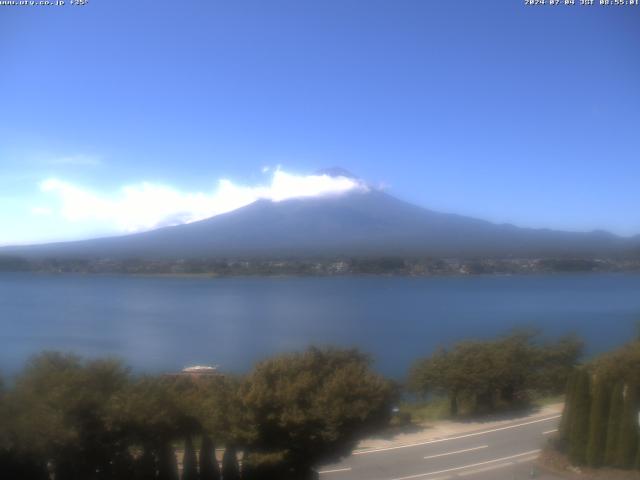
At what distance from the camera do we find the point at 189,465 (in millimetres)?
4547

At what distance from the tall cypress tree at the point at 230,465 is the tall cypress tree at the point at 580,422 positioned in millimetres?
3058

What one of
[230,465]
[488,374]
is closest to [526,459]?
[488,374]

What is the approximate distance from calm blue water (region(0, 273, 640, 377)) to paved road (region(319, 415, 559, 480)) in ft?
16.5

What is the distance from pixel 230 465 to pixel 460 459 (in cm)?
256

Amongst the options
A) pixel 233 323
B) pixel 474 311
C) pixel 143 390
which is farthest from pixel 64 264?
pixel 143 390

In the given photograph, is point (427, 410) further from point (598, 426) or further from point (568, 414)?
point (598, 426)

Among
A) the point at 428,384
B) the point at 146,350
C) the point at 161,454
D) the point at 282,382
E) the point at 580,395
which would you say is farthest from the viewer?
the point at 146,350

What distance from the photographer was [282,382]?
16.4ft

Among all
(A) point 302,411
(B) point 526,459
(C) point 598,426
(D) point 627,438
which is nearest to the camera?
(A) point 302,411

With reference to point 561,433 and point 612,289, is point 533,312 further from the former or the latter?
point 561,433

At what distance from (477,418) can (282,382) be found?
3.91 m

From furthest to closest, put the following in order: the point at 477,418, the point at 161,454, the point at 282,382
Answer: the point at 477,418, the point at 282,382, the point at 161,454

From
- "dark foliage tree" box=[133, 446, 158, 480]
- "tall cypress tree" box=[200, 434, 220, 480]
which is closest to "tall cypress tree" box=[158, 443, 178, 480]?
"dark foliage tree" box=[133, 446, 158, 480]

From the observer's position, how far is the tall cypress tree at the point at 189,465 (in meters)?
4.54
